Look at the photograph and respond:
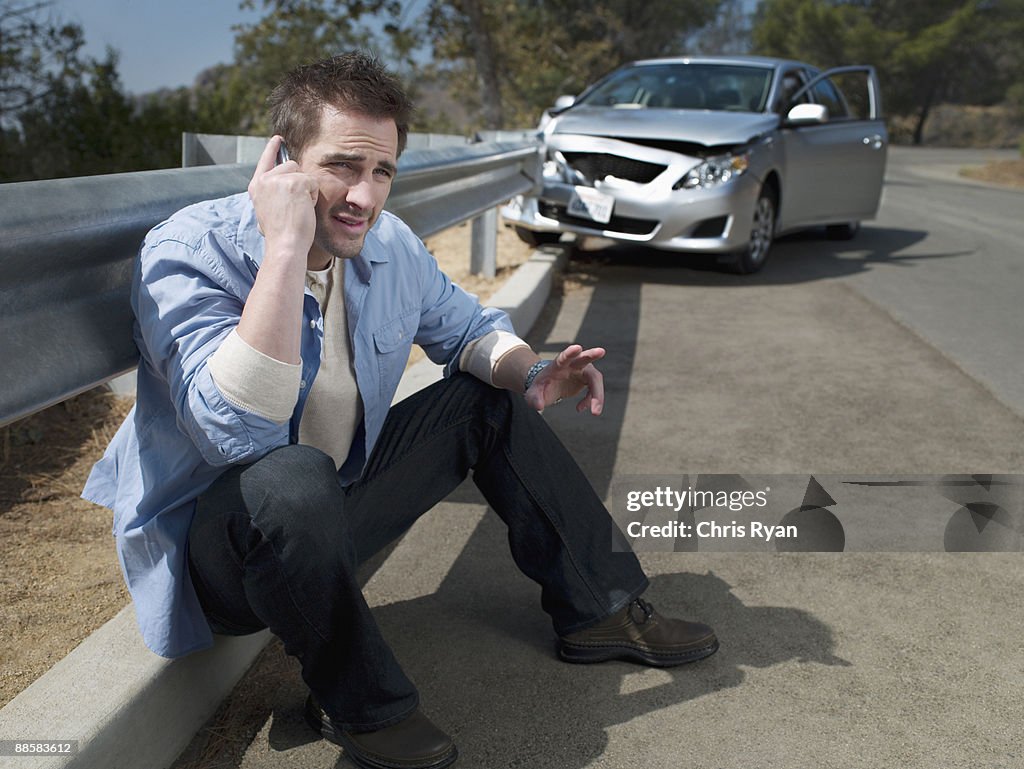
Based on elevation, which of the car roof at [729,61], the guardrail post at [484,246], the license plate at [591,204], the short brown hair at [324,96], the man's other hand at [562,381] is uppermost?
the short brown hair at [324,96]

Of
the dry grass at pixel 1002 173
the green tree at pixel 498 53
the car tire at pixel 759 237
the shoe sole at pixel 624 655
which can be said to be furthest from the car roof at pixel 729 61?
the dry grass at pixel 1002 173

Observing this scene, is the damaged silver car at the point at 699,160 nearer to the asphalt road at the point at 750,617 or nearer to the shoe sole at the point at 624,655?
the asphalt road at the point at 750,617

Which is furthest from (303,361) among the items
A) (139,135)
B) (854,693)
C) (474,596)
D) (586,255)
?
(139,135)

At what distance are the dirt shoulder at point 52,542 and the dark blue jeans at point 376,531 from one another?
552mm

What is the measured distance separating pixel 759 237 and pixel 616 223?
134cm

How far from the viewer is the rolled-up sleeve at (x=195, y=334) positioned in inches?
88.1

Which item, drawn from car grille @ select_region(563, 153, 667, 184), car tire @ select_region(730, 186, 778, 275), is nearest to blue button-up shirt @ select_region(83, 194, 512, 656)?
car grille @ select_region(563, 153, 667, 184)

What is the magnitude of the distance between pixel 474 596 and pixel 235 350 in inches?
55.0

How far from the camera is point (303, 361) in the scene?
101 inches

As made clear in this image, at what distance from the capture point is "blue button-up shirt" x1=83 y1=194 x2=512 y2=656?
227 centimetres

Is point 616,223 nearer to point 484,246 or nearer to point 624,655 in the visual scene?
point 484,246

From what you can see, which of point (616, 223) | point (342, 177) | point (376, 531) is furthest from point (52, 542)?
point (616, 223)

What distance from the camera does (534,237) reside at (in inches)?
392

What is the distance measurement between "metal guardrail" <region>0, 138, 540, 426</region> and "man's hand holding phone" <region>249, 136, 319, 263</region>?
0.81ft
